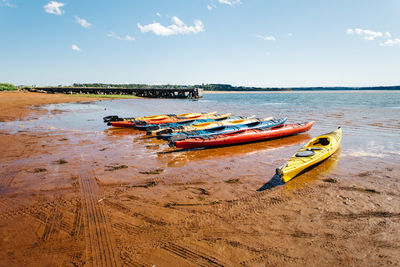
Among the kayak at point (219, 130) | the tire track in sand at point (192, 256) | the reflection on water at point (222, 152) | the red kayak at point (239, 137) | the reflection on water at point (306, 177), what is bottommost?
the tire track in sand at point (192, 256)

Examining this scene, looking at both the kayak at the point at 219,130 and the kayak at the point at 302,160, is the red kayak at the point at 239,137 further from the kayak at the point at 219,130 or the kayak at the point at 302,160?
the kayak at the point at 302,160

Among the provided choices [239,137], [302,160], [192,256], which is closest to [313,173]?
[302,160]

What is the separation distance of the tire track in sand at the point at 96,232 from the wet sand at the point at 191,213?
19 mm

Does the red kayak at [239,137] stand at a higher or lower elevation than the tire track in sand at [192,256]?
higher

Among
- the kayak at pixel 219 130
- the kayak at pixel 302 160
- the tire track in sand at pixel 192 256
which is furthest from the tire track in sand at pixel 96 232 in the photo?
the kayak at pixel 219 130

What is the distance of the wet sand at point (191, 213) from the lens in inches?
141

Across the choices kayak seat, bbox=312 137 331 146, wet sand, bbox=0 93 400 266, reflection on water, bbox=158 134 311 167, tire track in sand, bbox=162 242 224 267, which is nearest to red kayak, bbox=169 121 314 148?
reflection on water, bbox=158 134 311 167

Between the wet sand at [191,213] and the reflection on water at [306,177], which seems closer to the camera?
the wet sand at [191,213]

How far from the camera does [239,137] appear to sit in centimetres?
1095

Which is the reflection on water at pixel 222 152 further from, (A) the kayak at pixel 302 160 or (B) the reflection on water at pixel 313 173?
(B) the reflection on water at pixel 313 173

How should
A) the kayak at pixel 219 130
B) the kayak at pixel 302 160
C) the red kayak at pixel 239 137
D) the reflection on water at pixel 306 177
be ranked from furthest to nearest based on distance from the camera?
the kayak at pixel 219 130 → the red kayak at pixel 239 137 → the reflection on water at pixel 306 177 → the kayak at pixel 302 160

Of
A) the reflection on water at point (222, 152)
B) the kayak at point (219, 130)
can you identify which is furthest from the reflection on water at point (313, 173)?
the kayak at point (219, 130)

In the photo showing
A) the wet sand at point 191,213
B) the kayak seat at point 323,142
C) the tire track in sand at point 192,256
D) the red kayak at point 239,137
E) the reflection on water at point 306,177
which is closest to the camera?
the tire track in sand at point 192,256

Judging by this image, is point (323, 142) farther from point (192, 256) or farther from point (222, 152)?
point (192, 256)
